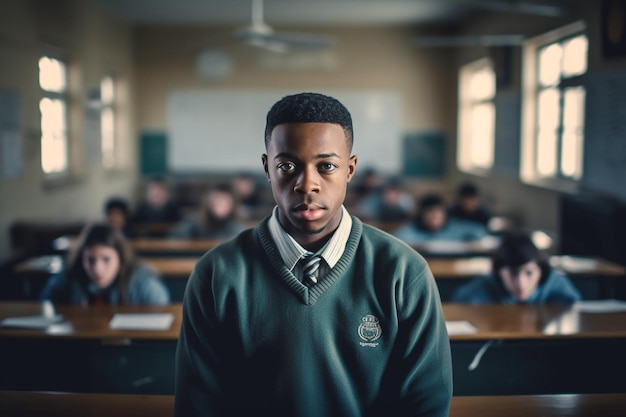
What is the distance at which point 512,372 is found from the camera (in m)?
2.96

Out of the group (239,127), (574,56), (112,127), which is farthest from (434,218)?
(112,127)

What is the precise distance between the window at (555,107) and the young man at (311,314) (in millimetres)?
4814

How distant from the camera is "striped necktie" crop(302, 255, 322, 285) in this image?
1.25m

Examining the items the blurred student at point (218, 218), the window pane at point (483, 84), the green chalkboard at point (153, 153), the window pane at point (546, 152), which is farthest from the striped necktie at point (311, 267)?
the green chalkboard at point (153, 153)

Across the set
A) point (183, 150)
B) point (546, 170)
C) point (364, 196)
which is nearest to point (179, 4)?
point (183, 150)

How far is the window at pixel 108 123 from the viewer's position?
8906mm

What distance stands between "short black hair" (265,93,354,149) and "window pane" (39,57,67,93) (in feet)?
19.3

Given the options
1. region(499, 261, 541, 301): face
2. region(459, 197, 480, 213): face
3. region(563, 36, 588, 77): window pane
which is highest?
region(563, 36, 588, 77): window pane

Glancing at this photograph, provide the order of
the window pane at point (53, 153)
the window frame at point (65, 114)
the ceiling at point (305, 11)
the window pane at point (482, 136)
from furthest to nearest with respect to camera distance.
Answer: the window pane at point (482, 136) < the ceiling at point (305, 11) < the window pane at point (53, 153) < the window frame at point (65, 114)

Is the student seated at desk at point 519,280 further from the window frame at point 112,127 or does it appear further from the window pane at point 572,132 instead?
the window frame at point 112,127

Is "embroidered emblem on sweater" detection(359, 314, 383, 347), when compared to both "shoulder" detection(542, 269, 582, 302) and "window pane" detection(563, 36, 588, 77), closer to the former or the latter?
"shoulder" detection(542, 269, 582, 302)

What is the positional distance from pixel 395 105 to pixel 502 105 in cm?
251

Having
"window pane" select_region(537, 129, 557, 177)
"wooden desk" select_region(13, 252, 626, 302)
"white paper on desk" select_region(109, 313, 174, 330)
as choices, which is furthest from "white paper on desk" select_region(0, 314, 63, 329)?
"window pane" select_region(537, 129, 557, 177)

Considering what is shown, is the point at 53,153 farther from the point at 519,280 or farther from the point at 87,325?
the point at 519,280
